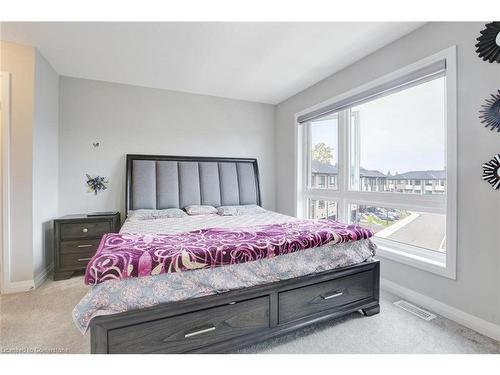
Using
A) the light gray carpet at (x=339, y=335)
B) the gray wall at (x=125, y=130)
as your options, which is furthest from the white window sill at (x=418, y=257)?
the gray wall at (x=125, y=130)

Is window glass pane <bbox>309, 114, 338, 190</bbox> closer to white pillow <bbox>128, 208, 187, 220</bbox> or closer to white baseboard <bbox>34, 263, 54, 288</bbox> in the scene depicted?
white pillow <bbox>128, 208, 187, 220</bbox>

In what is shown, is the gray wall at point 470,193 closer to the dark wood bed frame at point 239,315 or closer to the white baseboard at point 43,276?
the dark wood bed frame at point 239,315

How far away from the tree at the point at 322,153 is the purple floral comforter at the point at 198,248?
63.6 inches

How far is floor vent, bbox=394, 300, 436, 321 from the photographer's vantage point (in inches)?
79.1

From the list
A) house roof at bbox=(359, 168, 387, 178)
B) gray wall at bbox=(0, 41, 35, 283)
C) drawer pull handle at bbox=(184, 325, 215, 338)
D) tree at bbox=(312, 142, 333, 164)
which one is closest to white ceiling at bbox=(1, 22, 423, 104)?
gray wall at bbox=(0, 41, 35, 283)

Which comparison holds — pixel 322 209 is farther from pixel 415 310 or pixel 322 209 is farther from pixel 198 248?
pixel 198 248

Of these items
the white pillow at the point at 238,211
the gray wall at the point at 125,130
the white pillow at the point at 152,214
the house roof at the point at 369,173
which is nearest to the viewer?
the house roof at the point at 369,173

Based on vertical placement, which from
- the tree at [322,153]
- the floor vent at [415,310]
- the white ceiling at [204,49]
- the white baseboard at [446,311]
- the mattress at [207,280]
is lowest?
the floor vent at [415,310]

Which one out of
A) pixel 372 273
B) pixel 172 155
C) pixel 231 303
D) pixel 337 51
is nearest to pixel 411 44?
pixel 337 51

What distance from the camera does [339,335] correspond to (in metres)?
1.76

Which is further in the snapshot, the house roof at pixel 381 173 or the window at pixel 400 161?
the house roof at pixel 381 173

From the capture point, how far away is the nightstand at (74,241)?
2.78 meters

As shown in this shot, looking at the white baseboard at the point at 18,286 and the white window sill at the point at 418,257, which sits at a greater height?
the white window sill at the point at 418,257

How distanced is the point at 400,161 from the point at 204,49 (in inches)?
94.2
